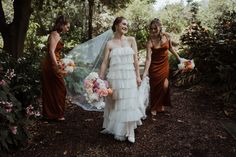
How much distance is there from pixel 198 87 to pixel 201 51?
4.23ft

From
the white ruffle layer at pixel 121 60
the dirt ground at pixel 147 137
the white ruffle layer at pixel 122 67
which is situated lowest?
the dirt ground at pixel 147 137

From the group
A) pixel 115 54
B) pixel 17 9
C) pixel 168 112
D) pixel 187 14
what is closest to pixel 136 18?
pixel 187 14

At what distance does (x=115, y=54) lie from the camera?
607 cm

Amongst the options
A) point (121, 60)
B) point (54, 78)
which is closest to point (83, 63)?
point (54, 78)

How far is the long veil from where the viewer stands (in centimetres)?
830

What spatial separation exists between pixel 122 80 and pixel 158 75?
1737 mm

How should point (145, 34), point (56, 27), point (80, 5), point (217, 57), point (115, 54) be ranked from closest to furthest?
1. point (115, 54)
2. point (56, 27)
3. point (217, 57)
4. point (145, 34)
5. point (80, 5)

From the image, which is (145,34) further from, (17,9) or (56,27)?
(56,27)

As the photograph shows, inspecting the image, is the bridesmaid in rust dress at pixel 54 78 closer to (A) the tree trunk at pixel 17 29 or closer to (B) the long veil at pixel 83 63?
(B) the long veil at pixel 83 63

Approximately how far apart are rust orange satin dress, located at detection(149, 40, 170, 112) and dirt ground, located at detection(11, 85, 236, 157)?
0.31 metres

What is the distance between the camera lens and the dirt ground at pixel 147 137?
5836mm

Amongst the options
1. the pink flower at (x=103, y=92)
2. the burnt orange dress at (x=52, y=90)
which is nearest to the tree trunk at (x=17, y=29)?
the burnt orange dress at (x=52, y=90)

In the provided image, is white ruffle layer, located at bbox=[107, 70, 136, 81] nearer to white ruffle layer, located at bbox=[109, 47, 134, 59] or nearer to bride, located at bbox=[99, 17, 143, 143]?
bride, located at bbox=[99, 17, 143, 143]

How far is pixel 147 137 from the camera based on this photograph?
6.46 meters
